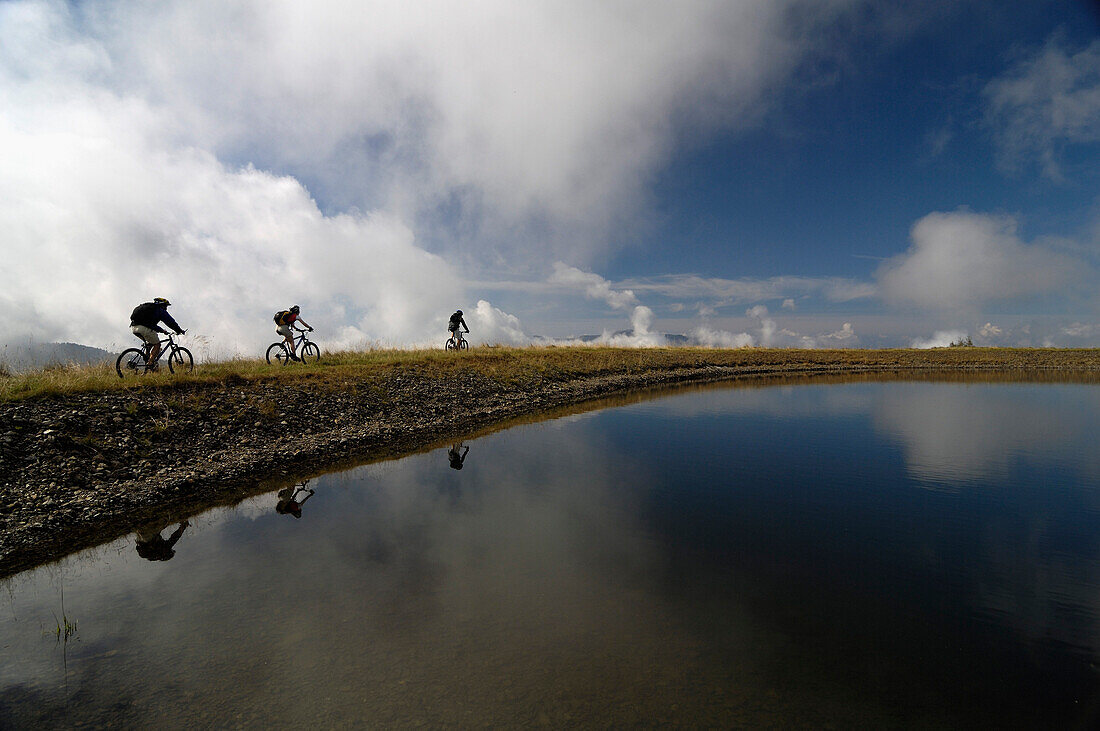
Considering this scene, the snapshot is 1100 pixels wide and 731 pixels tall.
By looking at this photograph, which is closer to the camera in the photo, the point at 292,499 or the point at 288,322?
the point at 292,499

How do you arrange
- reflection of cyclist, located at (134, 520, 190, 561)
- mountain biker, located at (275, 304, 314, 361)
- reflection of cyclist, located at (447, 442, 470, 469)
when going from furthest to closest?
mountain biker, located at (275, 304, 314, 361) < reflection of cyclist, located at (447, 442, 470, 469) < reflection of cyclist, located at (134, 520, 190, 561)

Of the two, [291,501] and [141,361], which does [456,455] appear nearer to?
[291,501]

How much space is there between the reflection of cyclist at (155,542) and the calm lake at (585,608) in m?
0.07

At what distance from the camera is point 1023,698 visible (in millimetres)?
6035

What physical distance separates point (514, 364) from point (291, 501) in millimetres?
27760

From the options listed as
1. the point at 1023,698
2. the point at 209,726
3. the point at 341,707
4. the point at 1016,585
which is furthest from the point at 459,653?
the point at 1016,585

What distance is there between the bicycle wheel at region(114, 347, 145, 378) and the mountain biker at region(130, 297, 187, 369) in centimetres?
36

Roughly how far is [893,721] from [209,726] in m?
8.69

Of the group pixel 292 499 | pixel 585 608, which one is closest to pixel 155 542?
pixel 292 499

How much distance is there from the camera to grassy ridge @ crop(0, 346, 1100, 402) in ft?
62.3

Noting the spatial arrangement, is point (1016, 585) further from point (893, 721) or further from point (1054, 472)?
point (1054, 472)

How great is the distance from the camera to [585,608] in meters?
8.20

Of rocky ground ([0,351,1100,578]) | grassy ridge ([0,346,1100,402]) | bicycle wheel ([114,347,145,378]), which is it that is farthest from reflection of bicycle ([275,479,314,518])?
bicycle wheel ([114,347,145,378])

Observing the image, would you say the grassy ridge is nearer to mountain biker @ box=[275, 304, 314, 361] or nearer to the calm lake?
mountain biker @ box=[275, 304, 314, 361]
